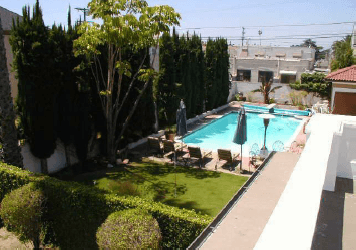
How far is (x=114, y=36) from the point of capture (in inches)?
523

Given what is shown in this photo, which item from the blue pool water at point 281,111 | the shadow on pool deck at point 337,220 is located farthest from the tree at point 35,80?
the blue pool water at point 281,111

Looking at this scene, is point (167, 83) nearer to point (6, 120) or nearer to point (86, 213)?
point (6, 120)

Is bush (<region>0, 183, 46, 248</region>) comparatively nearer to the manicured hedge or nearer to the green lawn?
the manicured hedge

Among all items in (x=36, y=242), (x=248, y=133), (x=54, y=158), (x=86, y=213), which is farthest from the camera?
(x=248, y=133)

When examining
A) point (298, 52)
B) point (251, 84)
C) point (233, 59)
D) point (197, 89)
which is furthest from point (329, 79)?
point (298, 52)

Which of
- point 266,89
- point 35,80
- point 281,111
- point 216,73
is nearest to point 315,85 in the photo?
point 266,89

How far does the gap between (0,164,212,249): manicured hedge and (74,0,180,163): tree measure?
6230 mm

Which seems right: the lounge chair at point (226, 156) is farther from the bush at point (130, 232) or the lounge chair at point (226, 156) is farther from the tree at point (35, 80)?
the bush at point (130, 232)

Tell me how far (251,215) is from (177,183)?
7.51m

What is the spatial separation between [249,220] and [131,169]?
9.93 metres

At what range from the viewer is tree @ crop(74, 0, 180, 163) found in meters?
13.3

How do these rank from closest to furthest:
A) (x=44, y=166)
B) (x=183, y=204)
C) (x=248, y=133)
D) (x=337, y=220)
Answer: (x=337, y=220) → (x=183, y=204) → (x=44, y=166) → (x=248, y=133)

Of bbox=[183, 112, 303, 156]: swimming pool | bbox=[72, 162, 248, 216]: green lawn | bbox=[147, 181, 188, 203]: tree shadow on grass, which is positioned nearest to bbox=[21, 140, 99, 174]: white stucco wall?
bbox=[72, 162, 248, 216]: green lawn

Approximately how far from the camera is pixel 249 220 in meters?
5.74
